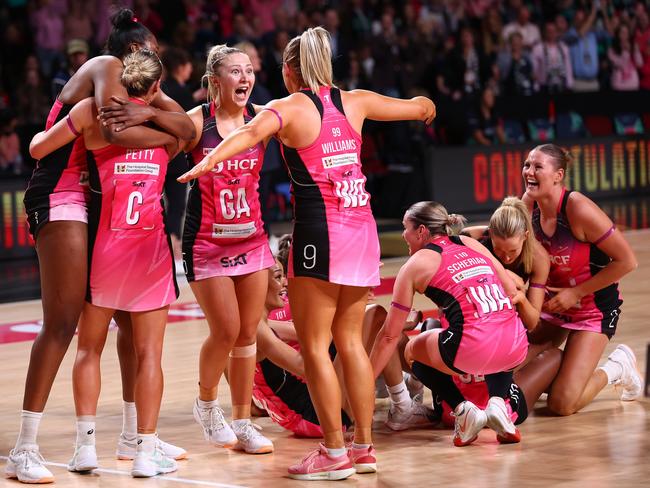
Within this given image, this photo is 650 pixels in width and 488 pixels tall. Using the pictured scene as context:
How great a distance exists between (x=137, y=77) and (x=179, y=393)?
2364mm

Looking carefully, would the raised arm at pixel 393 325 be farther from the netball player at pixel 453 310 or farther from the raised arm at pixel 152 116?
the raised arm at pixel 152 116

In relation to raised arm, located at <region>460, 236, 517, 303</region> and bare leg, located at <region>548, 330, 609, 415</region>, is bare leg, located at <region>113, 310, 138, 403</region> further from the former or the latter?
bare leg, located at <region>548, 330, 609, 415</region>

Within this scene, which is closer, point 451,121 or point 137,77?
point 137,77

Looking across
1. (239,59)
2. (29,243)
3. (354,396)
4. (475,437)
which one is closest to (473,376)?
(475,437)

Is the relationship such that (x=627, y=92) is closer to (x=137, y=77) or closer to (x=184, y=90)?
(x=184, y=90)

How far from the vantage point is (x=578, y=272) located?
6.54 metres

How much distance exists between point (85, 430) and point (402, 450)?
138cm

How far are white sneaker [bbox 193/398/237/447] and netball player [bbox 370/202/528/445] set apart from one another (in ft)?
2.38

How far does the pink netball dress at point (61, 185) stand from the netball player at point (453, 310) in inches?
57.3

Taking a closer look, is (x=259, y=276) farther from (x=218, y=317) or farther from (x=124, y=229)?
(x=124, y=229)

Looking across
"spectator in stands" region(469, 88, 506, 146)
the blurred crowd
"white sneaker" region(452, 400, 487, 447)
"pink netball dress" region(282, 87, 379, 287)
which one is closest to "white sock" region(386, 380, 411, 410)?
"white sneaker" region(452, 400, 487, 447)

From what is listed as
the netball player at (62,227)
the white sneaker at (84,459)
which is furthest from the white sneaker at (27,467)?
the white sneaker at (84,459)

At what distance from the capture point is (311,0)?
57.0ft

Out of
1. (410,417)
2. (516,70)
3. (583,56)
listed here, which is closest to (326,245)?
(410,417)
